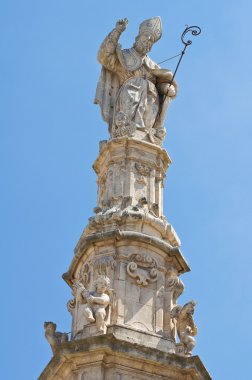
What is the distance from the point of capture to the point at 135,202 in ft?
63.1

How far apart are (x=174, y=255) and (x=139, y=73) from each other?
184 inches

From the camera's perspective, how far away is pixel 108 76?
72.1 ft

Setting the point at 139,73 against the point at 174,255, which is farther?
the point at 139,73

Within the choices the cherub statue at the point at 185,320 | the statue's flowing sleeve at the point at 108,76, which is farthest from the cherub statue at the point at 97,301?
the statue's flowing sleeve at the point at 108,76

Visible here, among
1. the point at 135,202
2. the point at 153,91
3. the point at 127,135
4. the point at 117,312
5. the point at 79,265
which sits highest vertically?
the point at 153,91

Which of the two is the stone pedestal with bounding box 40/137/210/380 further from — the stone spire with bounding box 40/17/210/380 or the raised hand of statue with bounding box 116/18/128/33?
the raised hand of statue with bounding box 116/18/128/33

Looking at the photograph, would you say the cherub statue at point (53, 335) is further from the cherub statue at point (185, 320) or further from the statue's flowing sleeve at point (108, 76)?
the statue's flowing sleeve at point (108, 76)

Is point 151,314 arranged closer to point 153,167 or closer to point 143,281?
point 143,281

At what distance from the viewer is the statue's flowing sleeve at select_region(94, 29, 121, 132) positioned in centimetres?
2156

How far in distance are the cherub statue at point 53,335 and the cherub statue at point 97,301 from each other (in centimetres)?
70

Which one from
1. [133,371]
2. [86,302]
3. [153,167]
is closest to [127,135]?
[153,167]

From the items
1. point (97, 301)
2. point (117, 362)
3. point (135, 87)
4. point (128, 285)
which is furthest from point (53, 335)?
point (135, 87)

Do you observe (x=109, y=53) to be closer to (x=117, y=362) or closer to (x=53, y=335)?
(x=53, y=335)

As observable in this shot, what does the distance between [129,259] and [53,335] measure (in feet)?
5.84
